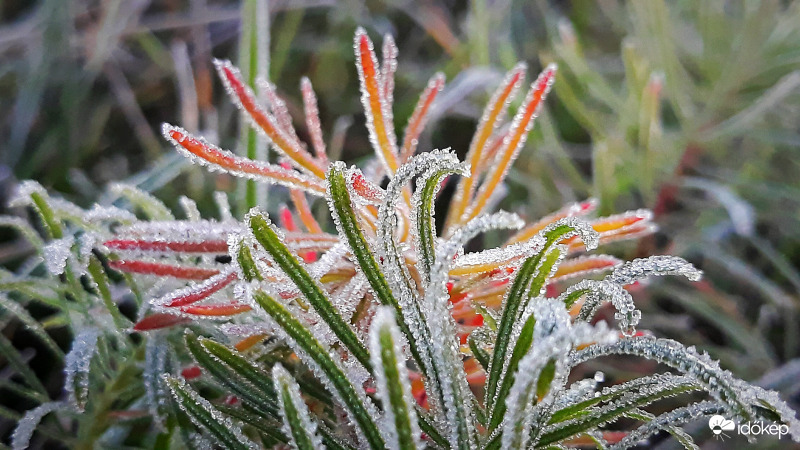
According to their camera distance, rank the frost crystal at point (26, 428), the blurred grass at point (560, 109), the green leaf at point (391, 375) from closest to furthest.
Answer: the green leaf at point (391, 375), the frost crystal at point (26, 428), the blurred grass at point (560, 109)

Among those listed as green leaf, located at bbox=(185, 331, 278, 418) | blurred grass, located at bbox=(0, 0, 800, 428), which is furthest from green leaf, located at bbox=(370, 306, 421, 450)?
blurred grass, located at bbox=(0, 0, 800, 428)

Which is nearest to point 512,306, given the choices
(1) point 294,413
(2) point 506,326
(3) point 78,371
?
(2) point 506,326

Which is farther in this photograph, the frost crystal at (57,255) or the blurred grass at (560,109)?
the blurred grass at (560,109)

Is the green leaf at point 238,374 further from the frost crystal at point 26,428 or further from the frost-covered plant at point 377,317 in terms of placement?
the frost crystal at point 26,428

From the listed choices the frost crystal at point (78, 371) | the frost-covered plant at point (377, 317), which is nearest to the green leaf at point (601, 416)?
the frost-covered plant at point (377, 317)

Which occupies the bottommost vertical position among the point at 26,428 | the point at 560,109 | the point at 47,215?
the point at 26,428

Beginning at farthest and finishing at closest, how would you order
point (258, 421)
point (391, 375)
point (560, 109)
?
point (560, 109)
point (258, 421)
point (391, 375)

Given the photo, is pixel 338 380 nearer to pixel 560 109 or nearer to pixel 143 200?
pixel 143 200

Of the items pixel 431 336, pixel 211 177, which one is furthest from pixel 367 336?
pixel 211 177
